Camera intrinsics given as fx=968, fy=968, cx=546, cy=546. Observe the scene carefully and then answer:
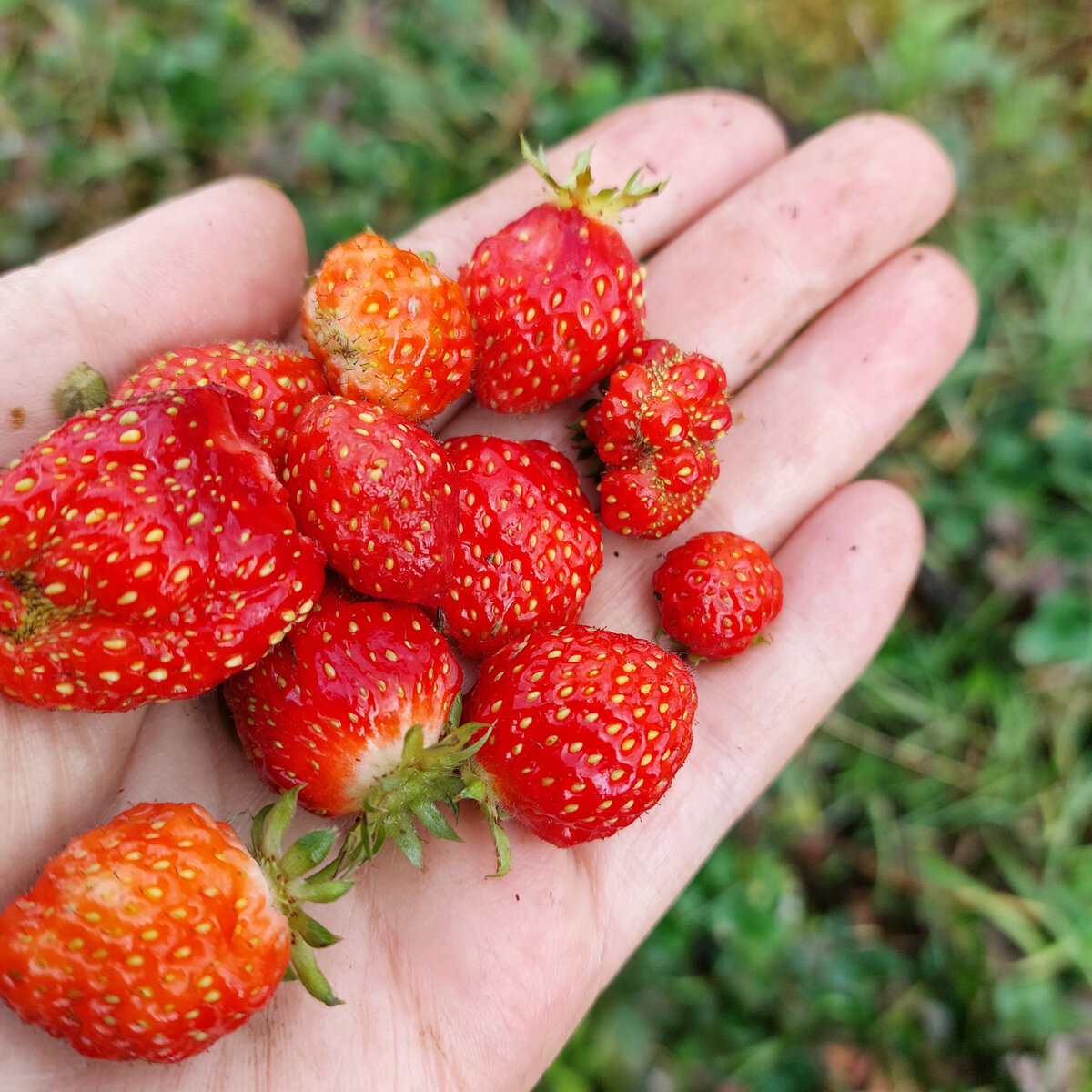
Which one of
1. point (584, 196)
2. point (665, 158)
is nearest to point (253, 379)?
point (584, 196)

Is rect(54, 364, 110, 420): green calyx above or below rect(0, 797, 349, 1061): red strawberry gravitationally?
above

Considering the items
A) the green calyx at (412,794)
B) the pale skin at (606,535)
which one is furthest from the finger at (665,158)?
the green calyx at (412,794)

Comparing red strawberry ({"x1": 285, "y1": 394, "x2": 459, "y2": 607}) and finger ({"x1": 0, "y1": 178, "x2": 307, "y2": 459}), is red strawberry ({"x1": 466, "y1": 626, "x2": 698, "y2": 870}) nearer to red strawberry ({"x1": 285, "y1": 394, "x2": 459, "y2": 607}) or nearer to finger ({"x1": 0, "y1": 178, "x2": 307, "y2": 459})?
red strawberry ({"x1": 285, "y1": 394, "x2": 459, "y2": 607})

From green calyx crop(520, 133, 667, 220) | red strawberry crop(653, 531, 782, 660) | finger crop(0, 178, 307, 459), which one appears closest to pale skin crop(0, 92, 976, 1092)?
finger crop(0, 178, 307, 459)

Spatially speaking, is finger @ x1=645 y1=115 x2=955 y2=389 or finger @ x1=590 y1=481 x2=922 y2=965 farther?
finger @ x1=645 y1=115 x2=955 y2=389

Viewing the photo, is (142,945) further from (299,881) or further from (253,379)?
(253,379)

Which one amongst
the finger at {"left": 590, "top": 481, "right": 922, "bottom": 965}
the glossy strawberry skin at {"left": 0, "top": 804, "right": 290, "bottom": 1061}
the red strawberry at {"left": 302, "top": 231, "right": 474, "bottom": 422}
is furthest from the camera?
the finger at {"left": 590, "top": 481, "right": 922, "bottom": 965}

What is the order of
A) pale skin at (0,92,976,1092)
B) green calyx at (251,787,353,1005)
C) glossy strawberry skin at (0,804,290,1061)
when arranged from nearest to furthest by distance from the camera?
1. glossy strawberry skin at (0,804,290,1061)
2. green calyx at (251,787,353,1005)
3. pale skin at (0,92,976,1092)

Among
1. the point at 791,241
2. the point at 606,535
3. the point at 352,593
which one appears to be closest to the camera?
the point at 352,593
